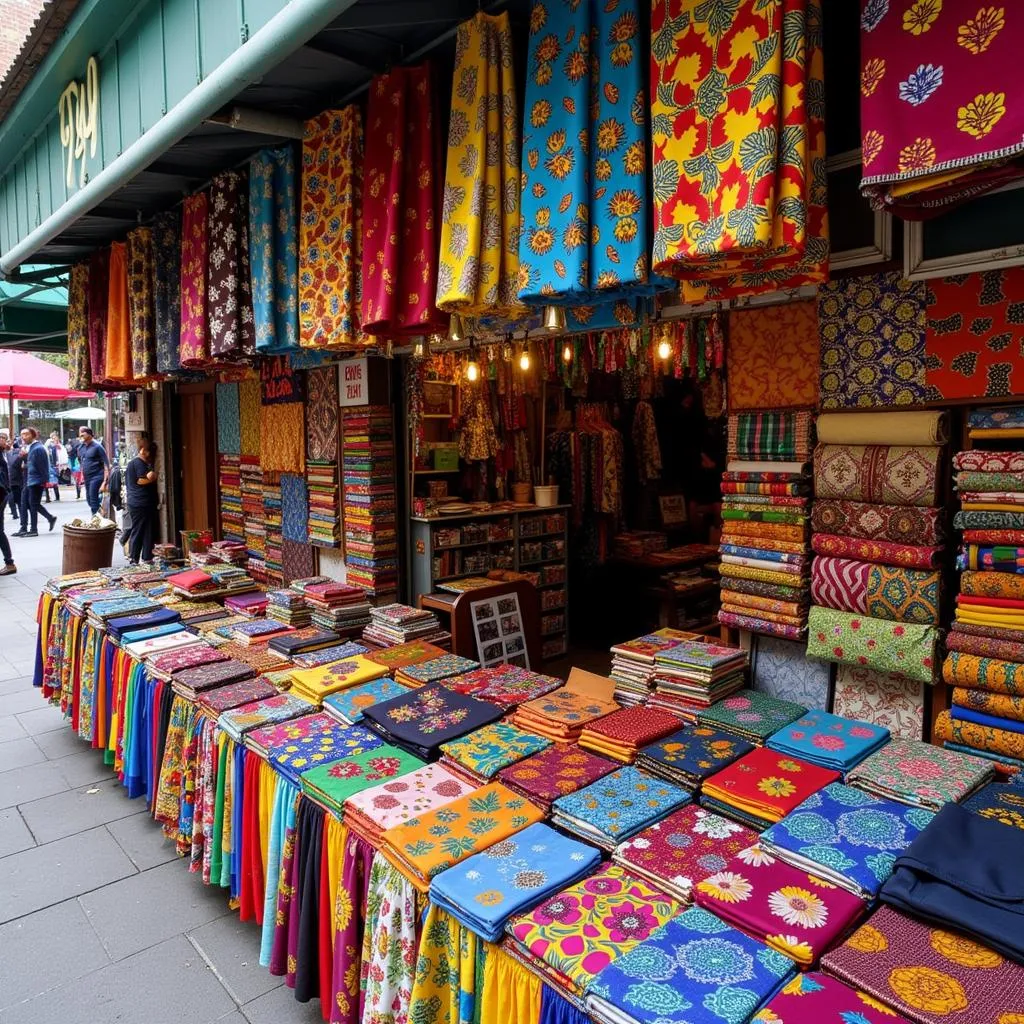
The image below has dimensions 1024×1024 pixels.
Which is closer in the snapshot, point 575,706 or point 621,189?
point 621,189

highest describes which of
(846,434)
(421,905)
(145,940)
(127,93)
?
(127,93)

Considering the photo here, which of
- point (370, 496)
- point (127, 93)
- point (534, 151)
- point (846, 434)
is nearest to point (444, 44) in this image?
point (534, 151)

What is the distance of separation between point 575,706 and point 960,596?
1.27 metres

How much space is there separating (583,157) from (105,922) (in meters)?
3.28

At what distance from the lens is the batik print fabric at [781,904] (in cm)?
137

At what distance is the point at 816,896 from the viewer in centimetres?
149

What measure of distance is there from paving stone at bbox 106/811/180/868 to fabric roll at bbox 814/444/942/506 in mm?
3051

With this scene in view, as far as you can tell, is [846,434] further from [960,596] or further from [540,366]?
[540,366]

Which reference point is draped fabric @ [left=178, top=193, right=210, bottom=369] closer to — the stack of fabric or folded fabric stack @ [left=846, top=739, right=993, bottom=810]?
the stack of fabric

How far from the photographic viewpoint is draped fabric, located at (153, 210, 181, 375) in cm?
495

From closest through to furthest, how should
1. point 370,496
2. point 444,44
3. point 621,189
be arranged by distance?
1. point 621,189
2. point 444,44
3. point 370,496

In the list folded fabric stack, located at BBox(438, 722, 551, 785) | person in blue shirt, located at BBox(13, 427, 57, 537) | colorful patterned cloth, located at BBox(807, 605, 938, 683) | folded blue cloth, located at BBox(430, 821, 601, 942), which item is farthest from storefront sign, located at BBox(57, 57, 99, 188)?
person in blue shirt, located at BBox(13, 427, 57, 537)

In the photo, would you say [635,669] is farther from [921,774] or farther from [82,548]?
[82,548]

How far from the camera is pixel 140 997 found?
7.84 feet
